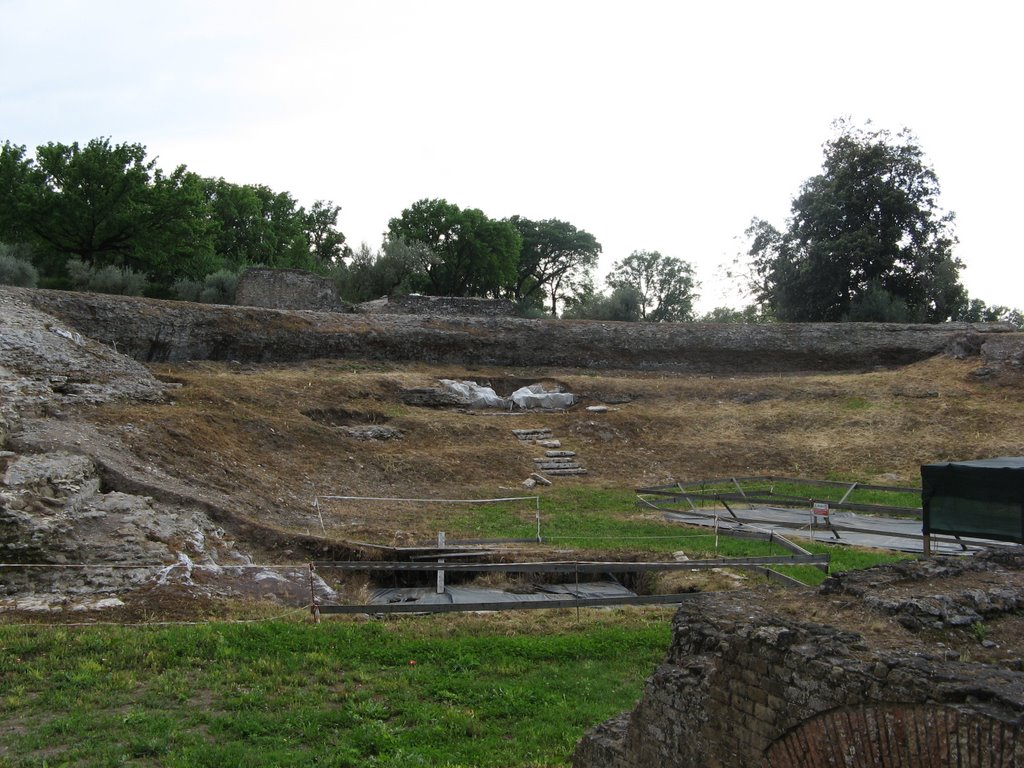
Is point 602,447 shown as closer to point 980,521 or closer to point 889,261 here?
point 980,521

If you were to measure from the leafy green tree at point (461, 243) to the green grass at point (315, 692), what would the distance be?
42159mm

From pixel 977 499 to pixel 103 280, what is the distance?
28.7 m

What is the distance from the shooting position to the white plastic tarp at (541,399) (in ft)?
79.0

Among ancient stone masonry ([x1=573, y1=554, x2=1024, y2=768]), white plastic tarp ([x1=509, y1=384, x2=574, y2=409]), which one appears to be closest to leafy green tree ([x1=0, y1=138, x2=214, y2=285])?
white plastic tarp ([x1=509, y1=384, x2=574, y2=409])

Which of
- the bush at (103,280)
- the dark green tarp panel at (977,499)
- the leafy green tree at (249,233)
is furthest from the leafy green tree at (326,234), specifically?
the dark green tarp panel at (977,499)

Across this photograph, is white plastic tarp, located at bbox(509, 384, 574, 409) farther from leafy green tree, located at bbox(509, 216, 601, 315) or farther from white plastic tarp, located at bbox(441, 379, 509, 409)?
leafy green tree, located at bbox(509, 216, 601, 315)

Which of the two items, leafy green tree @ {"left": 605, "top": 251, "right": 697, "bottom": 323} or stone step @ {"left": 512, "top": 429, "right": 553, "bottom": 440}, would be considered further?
leafy green tree @ {"left": 605, "top": 251, "right": 697, "bottom": 323}

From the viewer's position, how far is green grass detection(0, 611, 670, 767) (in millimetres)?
5617

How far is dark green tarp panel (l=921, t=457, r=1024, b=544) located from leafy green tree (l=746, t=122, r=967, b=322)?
27886mm

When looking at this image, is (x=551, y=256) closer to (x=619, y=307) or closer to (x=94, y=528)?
(x=619, y=307)

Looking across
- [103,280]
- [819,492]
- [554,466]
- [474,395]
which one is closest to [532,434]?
[554,466]

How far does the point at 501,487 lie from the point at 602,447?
175 inches

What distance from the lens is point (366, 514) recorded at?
14242 millimetres

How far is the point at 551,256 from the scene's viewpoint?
6047cm
